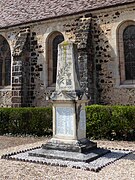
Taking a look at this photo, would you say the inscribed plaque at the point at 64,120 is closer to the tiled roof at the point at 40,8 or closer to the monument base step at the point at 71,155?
the monument base step at the point at 71,155

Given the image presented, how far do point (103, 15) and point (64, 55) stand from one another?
6.31m

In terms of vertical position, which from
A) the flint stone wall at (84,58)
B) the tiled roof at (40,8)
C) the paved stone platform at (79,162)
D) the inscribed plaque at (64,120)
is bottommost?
the paved stone platform at (79,162)

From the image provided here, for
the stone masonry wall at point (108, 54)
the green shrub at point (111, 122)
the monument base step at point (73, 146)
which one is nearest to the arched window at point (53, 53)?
the stone masonry wall at point (108, 54)

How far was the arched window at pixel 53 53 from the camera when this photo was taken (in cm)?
1380

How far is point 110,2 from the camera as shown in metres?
12.1

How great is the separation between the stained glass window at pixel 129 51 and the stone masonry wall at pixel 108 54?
468mm

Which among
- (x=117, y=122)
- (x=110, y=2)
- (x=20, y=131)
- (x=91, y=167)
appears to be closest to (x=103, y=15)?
(x=110, y=2)

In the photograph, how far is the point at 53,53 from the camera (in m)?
14.0

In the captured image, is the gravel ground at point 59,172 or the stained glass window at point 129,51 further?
the stained glass window at point 129,51

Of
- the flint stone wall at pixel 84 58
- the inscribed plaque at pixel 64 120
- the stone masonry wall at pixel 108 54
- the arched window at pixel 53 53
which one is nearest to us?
the inscribed plaque at pixel 64 120

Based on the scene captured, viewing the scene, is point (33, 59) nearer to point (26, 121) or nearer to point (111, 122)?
point (26, 121)

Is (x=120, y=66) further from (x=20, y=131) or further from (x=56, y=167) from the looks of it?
(x=56, y=167)

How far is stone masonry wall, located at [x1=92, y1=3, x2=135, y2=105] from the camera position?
464 inches

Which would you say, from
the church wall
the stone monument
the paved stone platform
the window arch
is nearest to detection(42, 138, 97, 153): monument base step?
the stone monument
